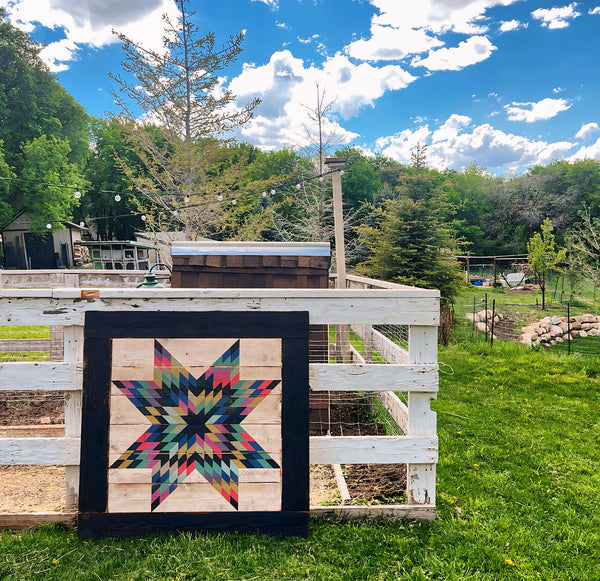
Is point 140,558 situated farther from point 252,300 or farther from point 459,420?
point 459,420

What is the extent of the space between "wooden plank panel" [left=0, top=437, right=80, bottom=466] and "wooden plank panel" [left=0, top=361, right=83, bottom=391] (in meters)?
0.33

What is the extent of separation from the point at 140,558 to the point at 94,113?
4754cm

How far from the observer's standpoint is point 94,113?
134 feet

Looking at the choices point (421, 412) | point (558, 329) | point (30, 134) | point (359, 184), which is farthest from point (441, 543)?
point (359, 184)

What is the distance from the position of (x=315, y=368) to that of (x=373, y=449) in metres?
0.63

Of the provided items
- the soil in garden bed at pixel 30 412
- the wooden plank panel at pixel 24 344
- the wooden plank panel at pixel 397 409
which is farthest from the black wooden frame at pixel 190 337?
the wooden plank panel at pixel 24 344

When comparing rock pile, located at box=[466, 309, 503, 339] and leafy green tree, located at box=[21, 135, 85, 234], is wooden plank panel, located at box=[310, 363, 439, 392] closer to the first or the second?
rock pile, located at box=[466, 309, 503, 339]

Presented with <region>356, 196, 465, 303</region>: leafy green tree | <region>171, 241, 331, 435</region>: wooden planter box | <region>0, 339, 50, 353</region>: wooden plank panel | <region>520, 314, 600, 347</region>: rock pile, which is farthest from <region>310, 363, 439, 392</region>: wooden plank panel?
<region>520, 314, 600, 347</region>: rock pile

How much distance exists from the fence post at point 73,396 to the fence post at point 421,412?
2.04 m

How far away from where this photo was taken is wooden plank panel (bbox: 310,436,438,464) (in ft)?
8.35

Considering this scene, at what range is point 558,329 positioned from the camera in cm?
1217

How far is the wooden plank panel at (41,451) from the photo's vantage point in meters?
2.44

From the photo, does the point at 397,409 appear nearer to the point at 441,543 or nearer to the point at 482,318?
the point at 441,543

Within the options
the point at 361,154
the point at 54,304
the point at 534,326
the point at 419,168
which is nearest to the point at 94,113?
the point at 361,154
